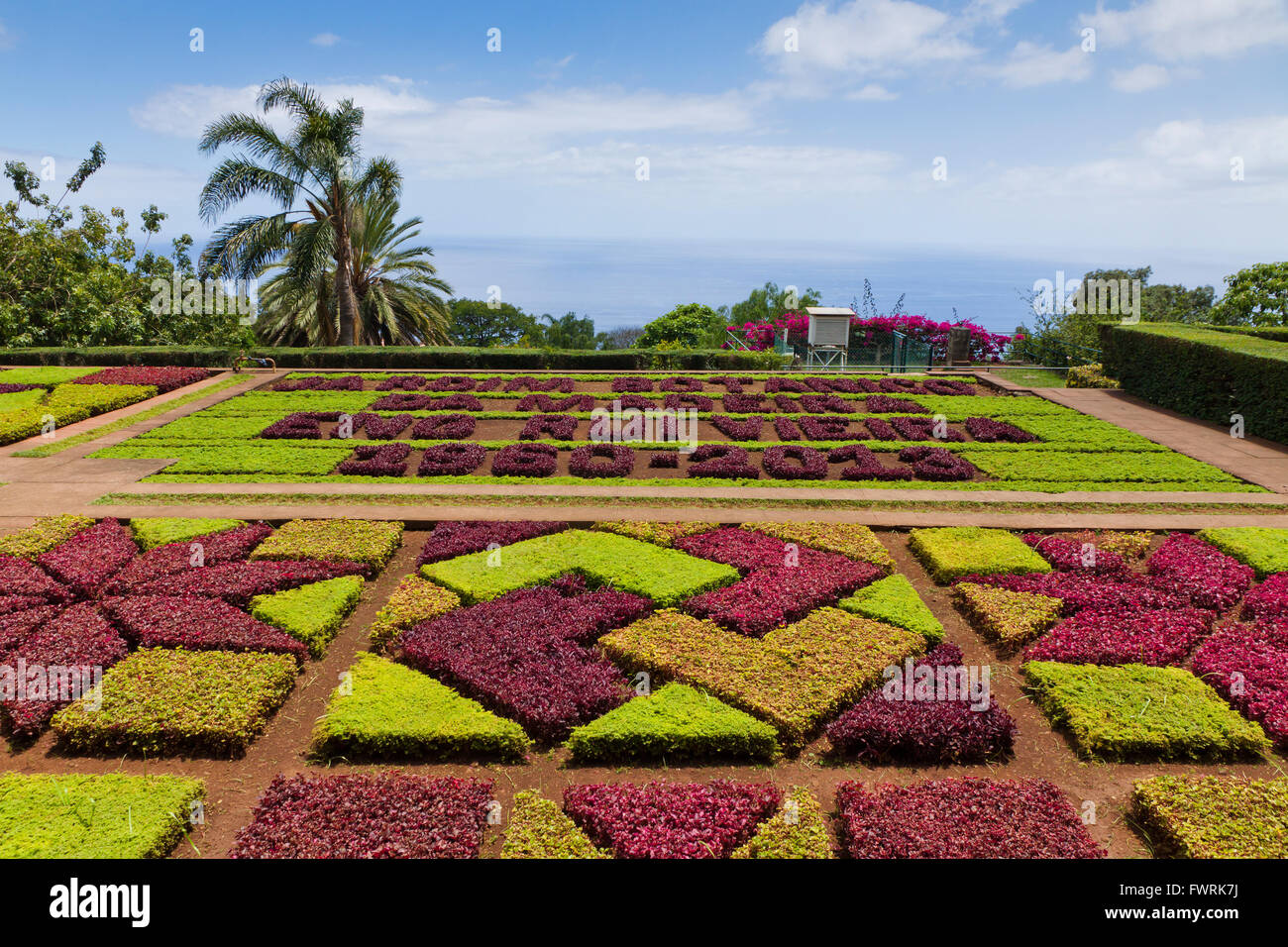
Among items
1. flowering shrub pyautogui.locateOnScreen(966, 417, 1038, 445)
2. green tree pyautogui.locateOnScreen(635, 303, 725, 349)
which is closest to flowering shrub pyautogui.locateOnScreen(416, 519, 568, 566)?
flowering shrub pyautogui.locateOnScreen(966, 417, 1038, 445)

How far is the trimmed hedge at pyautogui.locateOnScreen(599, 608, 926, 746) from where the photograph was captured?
6318 millimetres

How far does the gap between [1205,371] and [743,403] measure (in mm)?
9070

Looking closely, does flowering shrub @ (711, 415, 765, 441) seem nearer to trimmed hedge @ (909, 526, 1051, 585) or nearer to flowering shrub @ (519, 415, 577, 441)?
flowering shrub @ (519, 415, 577, 441)

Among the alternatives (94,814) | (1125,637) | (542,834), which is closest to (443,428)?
(94,814)

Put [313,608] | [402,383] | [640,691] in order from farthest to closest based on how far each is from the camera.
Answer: [402,383], [313,608], [640,691]

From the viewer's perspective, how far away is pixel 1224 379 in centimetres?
1594

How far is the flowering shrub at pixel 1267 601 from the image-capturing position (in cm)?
794

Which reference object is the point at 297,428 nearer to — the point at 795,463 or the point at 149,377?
the point at 149,377

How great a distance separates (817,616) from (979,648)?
4.78ft

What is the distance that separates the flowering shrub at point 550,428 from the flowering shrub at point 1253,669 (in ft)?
33.4

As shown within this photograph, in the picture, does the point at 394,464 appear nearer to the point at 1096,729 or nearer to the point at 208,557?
the point at 208,557

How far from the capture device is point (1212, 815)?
16.8ft

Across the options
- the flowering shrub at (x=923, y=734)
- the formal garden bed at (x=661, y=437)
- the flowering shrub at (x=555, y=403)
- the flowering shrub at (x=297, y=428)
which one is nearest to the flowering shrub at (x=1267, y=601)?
the formal garden bed at (x=661, y=437)
